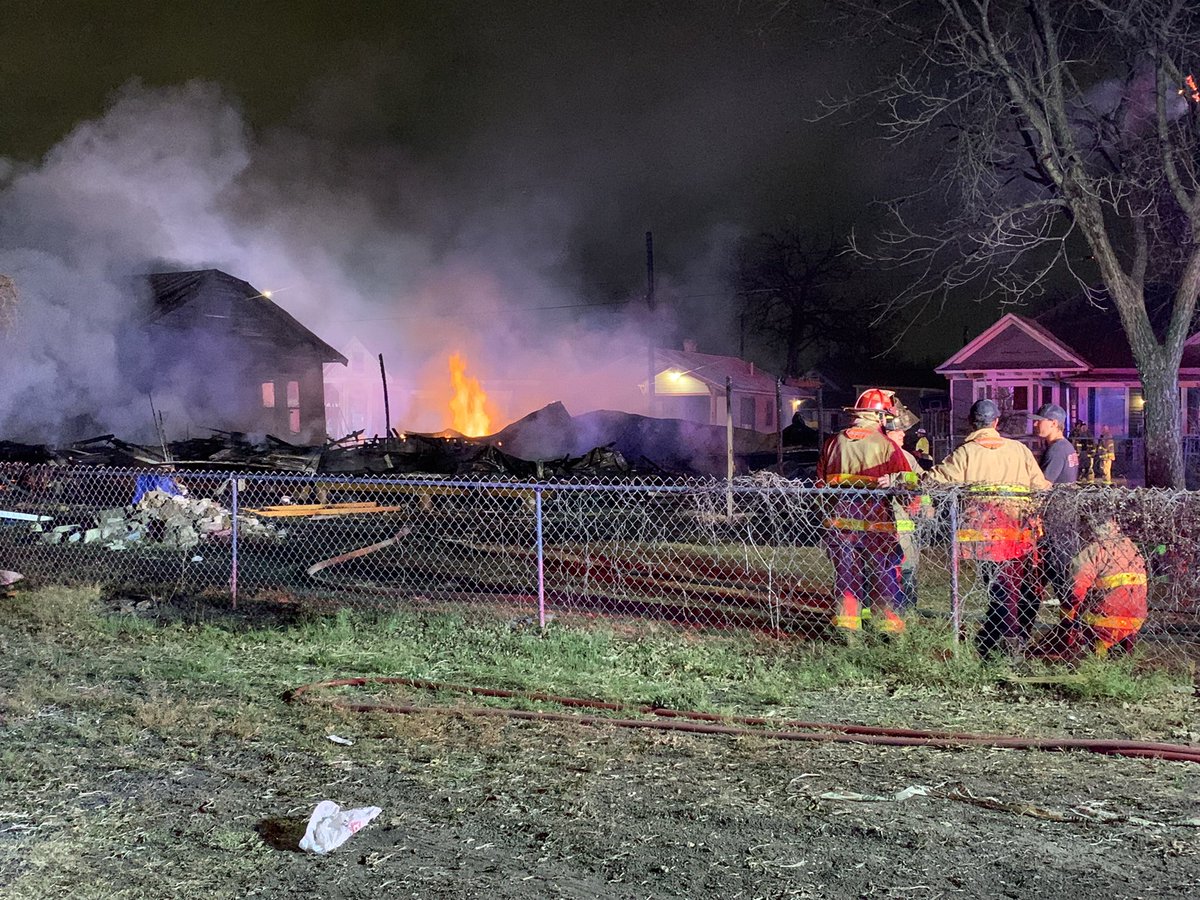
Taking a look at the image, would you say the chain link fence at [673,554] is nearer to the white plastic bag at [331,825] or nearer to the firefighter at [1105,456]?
the white plastic bag at [331,825]

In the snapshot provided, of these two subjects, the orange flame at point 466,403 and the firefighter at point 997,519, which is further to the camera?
the orange flame at point 466,403

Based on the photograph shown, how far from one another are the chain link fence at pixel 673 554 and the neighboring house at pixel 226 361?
1121 centimetres

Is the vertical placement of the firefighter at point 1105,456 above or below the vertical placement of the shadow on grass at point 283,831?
above

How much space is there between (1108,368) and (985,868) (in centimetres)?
2329

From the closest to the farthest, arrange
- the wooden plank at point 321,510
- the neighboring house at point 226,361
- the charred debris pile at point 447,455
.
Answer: the wooden plank at point 321,510 < the charred debris pile at point 447,455 < the neighboring house at point 226,361

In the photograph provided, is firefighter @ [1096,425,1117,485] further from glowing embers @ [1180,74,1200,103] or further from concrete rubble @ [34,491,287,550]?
concrete rubble @ [34,491,287,550]

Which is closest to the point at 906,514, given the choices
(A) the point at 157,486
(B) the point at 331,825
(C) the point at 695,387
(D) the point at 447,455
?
(B) the point at 331,825

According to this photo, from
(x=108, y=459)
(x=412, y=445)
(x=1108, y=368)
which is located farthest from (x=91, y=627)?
(x=1108, y=368)

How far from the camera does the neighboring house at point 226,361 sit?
26.9 meters

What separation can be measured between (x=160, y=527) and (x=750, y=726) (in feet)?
33.9

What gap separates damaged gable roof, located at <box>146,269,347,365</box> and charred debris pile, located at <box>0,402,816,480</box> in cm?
795

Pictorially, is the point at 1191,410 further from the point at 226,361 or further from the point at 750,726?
the point at 226,361

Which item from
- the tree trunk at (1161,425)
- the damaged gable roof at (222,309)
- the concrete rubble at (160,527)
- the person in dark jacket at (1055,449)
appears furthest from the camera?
the damaged gable roof at (222,309)

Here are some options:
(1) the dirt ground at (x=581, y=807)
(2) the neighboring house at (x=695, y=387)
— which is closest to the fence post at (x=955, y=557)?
(1) the dirt ground at (x=581, y=807)
